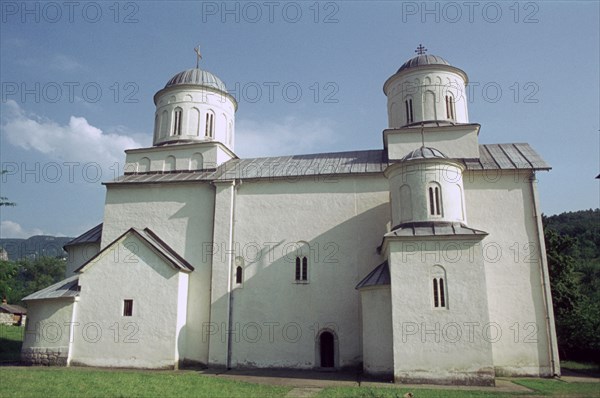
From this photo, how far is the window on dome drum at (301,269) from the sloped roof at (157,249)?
426cm

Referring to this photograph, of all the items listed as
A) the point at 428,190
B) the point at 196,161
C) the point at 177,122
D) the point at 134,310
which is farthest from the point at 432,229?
the point at 177,122

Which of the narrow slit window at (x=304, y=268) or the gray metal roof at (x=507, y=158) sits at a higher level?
the gray metal roof at (x=507, y=158)

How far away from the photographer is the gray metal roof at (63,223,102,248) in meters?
19.8

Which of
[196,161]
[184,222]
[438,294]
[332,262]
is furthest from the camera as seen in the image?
[196,161]

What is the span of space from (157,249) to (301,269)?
5.54 m

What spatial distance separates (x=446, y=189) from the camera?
1512 centimetres

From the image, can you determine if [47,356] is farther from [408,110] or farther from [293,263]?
[408,110]

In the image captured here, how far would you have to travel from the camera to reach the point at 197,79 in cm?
2130

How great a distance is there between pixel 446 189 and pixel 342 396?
7.80m

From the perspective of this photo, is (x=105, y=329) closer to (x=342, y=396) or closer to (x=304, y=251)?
(x=304, y=251)

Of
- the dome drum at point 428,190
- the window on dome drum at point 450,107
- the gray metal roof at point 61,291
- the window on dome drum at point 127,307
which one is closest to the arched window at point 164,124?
the gray metal roof at point 61,291

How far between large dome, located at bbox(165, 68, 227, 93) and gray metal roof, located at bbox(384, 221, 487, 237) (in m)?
11.8

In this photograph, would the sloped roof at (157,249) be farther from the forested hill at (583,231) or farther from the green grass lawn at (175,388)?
the forested hill at (583,231)

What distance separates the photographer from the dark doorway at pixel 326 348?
1639 centimetres
